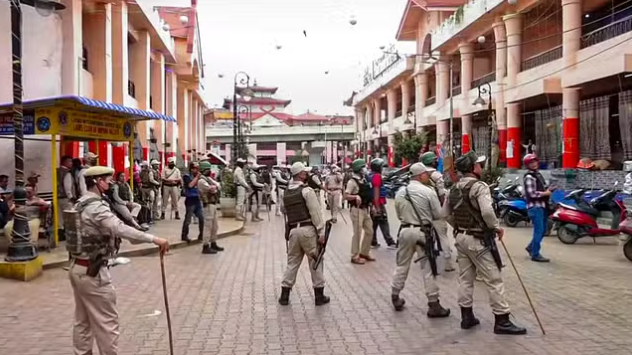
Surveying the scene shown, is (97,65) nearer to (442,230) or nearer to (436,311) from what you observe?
(442,230)

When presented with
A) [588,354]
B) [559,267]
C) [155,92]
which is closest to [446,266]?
[559,267]

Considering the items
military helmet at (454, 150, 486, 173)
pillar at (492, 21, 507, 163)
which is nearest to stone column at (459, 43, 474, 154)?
pillar at (492, 21, 507, 163)

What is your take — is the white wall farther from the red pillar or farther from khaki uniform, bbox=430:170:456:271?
the red pillar

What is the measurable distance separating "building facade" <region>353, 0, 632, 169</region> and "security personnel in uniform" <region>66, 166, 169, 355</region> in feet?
50.8

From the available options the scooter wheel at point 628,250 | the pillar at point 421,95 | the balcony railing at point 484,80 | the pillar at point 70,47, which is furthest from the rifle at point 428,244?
the pillar at point 421,95

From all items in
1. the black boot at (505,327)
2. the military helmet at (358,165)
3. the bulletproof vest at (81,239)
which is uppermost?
the military helmet at (358,165)

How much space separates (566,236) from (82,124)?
32.0 ft

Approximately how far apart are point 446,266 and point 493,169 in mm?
10683

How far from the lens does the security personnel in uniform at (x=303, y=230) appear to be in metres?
7.04

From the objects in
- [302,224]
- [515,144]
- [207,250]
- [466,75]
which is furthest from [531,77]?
[302,224]

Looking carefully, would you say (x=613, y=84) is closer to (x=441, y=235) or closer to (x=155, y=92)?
(x=441, y=235)

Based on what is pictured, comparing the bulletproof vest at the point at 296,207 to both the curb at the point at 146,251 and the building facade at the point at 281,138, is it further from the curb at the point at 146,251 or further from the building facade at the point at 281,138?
the building facade at the point at 281,138

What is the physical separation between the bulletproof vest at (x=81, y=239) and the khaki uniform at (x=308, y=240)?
2.77m

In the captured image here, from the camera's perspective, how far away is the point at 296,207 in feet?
23.2
